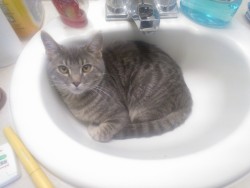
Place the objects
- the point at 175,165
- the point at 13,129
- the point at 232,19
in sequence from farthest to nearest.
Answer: the point at 232,19, the point at 13,129, the point at 175,165

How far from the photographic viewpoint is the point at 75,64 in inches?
26.5

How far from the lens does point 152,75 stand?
77cm

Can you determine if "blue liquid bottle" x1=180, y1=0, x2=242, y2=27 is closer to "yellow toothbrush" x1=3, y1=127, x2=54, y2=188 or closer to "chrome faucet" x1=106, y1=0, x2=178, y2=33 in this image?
"chrome faucet" x1=106, y1=0, x2=178, y2=33

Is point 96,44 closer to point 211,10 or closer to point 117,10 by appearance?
point 117,10

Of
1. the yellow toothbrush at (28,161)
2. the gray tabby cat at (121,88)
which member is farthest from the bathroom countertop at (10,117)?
the gray tabby cat at (121,88)

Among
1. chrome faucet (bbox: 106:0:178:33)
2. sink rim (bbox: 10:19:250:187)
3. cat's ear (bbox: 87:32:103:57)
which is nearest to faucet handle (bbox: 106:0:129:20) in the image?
chrome faucet (bbox: 106:0:178:33)

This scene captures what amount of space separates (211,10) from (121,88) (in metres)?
0.33

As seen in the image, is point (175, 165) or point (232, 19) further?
point (232, 19)

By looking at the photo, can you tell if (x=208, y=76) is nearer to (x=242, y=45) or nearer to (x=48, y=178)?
(x=242, y=45)

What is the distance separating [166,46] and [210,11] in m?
0.16

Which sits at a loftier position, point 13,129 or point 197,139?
point 13,129

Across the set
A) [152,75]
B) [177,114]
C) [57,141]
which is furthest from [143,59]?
[57,141]

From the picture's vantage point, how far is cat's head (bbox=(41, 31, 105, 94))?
2.16 ft

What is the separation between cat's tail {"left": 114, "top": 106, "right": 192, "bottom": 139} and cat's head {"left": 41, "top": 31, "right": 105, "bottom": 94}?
16 centimetres
